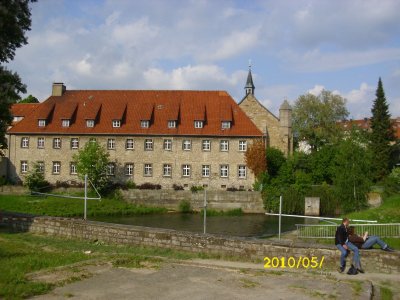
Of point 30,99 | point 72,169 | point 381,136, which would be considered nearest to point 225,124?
point 72,169

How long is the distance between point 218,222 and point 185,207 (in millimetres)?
6638

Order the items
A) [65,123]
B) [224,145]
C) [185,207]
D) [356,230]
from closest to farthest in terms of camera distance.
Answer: [356,230], [185,207], [224,145], [65,123]

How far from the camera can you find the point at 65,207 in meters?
37.2

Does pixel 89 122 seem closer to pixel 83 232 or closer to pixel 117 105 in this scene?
pixel 117 105

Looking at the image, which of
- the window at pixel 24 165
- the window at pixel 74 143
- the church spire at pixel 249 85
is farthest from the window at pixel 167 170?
the church spire at pixel 249 85

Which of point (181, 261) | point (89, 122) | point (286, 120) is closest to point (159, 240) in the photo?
point (181, 261)

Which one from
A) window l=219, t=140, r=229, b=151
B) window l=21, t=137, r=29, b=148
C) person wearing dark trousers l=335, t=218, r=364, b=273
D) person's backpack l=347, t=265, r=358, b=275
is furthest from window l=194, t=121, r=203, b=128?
person's backpack l=347, t=265, r=358, b=275

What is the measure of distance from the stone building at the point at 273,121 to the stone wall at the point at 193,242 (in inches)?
1431

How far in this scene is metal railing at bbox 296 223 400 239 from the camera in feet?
68.7

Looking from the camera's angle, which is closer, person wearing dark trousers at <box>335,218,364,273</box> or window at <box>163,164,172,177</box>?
person wearing dark trousers at <box>335,218,364,273</box>

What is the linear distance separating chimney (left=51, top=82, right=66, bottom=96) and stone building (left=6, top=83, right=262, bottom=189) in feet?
5.45

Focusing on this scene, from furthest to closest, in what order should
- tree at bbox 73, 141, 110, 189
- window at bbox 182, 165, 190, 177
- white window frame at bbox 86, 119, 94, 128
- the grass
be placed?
white window frame at bbox 86, 119, 94, 128
window at bbox 182, 165, 190, 177
tree at bbox 73, 141, 110, 189
the grass

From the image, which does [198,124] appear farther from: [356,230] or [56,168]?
[356,230]

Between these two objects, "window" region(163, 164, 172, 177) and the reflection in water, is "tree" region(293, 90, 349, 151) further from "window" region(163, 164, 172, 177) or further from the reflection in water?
the reflection in water
